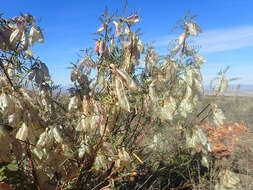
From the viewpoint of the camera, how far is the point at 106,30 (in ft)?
5.14

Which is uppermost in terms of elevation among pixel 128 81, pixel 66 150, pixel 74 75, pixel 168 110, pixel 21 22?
pixel 21 22

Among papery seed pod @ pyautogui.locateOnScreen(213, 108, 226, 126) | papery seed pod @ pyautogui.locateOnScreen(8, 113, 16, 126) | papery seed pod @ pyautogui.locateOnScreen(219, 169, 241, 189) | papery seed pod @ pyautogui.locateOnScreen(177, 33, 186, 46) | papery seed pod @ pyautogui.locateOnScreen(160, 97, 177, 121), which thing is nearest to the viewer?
papery seed pod @ pyautogui.locateOnScreen(8, 113, 16, 126)

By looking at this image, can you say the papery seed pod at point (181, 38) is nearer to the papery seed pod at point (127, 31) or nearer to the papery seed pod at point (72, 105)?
the papery seed pod at point (127, 31)

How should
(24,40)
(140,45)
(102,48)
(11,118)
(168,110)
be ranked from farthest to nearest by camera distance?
(168,110) < (140,45) < (102,48) < (24,40) < (11,118)

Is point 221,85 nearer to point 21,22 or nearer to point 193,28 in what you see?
point 193,28

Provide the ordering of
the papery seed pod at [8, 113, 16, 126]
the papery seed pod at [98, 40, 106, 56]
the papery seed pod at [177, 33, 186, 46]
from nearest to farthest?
the papery seed pod at [8, 113, 16, 126], the papery seed pod at [98, 40, 106, 56], the papery seed pod at [177, 33, 186, 46]

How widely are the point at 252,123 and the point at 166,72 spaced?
5926mm

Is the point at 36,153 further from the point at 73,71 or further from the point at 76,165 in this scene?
the point at 73,71

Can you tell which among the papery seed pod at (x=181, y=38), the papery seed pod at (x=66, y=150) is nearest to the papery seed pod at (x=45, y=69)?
the papery seed pod at (x=66, y=150)

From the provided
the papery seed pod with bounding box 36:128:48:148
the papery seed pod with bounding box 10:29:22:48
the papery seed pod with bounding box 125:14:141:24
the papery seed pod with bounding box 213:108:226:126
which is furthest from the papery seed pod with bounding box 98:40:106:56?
the papery seed pod with bounding box 213:108:226:126

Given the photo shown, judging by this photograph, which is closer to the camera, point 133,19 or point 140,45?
point 133,19

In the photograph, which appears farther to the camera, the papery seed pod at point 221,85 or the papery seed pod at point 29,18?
the papery seed pod at point 221,85

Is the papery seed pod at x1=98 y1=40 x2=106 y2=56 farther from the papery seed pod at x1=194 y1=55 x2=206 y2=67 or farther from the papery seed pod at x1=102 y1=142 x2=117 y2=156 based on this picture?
the papery seed pod at x1=194 y1=55 x2=206 y2=67

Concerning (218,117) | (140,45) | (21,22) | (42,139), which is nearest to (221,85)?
(218,117)
